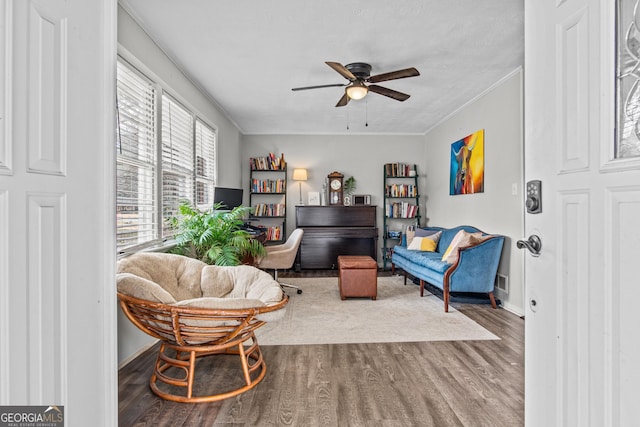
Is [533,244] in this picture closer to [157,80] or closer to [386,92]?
[386,92]

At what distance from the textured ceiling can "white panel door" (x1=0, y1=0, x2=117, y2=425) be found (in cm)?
169

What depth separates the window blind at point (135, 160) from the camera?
2473mm

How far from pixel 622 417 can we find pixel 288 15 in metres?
2.71

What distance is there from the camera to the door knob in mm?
990

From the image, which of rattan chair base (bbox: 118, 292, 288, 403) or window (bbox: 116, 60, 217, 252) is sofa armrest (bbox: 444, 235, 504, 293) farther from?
window (bbox: 116, 60, 217, 252)

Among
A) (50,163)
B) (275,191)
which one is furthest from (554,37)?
(275,191)

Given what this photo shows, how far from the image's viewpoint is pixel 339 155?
20.9 ft

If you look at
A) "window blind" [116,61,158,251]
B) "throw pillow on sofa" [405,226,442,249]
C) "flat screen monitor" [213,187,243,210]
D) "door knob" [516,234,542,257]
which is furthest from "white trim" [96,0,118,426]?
"throw pillow on sofa" [405,226,442,249]

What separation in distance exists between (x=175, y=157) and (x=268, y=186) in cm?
277

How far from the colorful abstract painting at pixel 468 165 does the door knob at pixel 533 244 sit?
3.55 meters

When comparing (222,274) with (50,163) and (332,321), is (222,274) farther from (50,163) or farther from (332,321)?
(50,163)

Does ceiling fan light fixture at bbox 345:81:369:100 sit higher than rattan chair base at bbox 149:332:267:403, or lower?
higher

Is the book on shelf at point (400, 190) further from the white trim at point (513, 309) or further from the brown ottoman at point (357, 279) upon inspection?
the white trim at point (513, 309)

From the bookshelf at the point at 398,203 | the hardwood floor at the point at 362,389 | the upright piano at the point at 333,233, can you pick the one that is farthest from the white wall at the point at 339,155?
the hardwood floor at the point at 362,389
